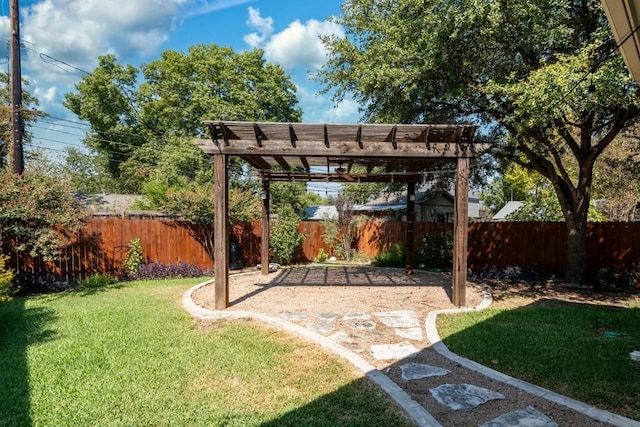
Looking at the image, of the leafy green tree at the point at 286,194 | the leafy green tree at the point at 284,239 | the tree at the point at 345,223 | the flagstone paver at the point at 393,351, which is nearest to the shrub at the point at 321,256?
the tree at the point at 345,223

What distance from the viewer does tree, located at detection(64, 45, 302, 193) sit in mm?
23312

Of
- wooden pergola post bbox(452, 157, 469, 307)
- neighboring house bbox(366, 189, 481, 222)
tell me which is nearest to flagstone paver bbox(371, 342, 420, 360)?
wooden pergola post bbox(452, 157, 469, 307)

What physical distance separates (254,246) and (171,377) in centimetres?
903

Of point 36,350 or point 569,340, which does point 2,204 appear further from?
point 569,340

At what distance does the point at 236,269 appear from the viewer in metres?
11.8

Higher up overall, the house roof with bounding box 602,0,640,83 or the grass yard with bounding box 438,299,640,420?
the house roof with bounding box 602,0,640,83

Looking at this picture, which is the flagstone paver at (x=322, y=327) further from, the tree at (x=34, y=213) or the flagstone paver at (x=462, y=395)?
the tree at (x=34, y=213)

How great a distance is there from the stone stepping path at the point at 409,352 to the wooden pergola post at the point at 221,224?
3.88ft

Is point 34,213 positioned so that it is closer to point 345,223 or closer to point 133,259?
point 133,259

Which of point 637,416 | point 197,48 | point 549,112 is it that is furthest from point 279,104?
point 637,416

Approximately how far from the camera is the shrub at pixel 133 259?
10.2m

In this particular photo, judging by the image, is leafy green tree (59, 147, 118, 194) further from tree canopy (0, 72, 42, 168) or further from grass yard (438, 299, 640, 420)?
grass yard (438, 299, 640, 420)

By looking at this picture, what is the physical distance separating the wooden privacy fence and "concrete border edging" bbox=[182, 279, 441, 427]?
3609 mm

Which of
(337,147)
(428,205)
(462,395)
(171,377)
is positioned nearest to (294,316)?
(171,377)
